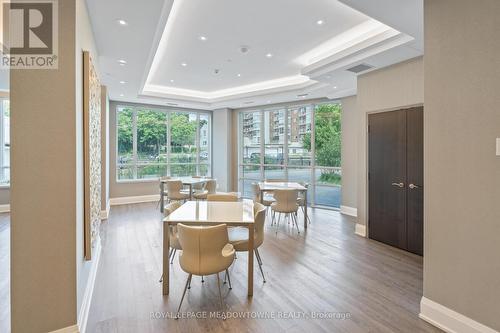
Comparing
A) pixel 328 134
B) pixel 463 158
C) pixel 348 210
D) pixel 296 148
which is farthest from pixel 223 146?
pixel 463 158

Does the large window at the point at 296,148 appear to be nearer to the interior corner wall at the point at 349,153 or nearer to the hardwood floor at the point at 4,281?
the interior corner wall at the point at 349,153

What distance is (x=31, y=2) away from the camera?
6.79ft

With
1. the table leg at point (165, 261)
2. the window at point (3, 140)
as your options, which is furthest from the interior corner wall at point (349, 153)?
the window at point (3, 140)

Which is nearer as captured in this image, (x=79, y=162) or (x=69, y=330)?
(x=69, y=330)

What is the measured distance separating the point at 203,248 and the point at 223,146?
6887mm

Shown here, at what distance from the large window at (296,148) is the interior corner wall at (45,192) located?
636 cm

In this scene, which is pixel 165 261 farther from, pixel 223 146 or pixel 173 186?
pixel 223 146

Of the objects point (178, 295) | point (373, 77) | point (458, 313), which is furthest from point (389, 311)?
point (373, 77)

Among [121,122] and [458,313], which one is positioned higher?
[121,122]

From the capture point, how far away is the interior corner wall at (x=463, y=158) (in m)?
2.02

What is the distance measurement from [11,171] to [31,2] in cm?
131

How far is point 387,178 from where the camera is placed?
4473mm

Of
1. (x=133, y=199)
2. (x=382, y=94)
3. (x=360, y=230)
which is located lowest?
(x=360, y=230)

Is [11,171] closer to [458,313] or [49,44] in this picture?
[49,44]
